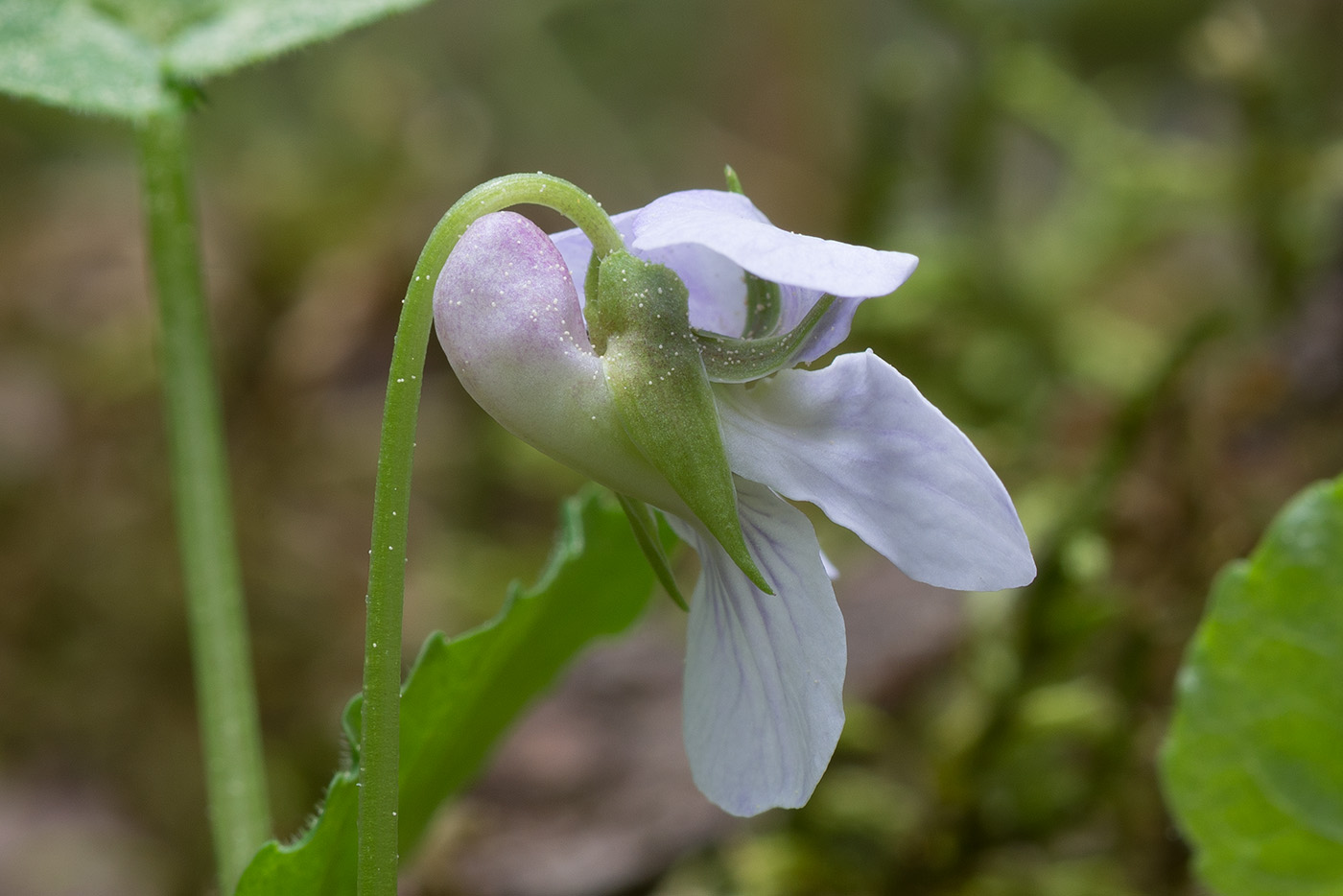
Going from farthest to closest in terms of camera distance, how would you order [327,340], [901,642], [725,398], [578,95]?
1. [578,95]
2. [327,340]
3. [901,642]
4. [725,398]

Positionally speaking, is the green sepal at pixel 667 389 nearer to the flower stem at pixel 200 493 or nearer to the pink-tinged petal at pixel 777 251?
the pink-tinged petal at pixel 777 251

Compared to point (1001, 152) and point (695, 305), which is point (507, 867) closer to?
point (695, 305)

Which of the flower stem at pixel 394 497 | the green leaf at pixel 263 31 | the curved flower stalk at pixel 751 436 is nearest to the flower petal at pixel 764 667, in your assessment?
the curved flower stalk at pixel 751 436

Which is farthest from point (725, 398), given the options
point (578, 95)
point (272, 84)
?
point (272, 84)

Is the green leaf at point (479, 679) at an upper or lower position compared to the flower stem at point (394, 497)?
lower

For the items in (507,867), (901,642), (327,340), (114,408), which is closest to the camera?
(507,867)

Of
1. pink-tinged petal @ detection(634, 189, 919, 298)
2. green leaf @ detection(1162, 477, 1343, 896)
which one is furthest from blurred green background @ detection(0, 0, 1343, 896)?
pink-tinged petal @ detection(634, 189, 919, 298)
